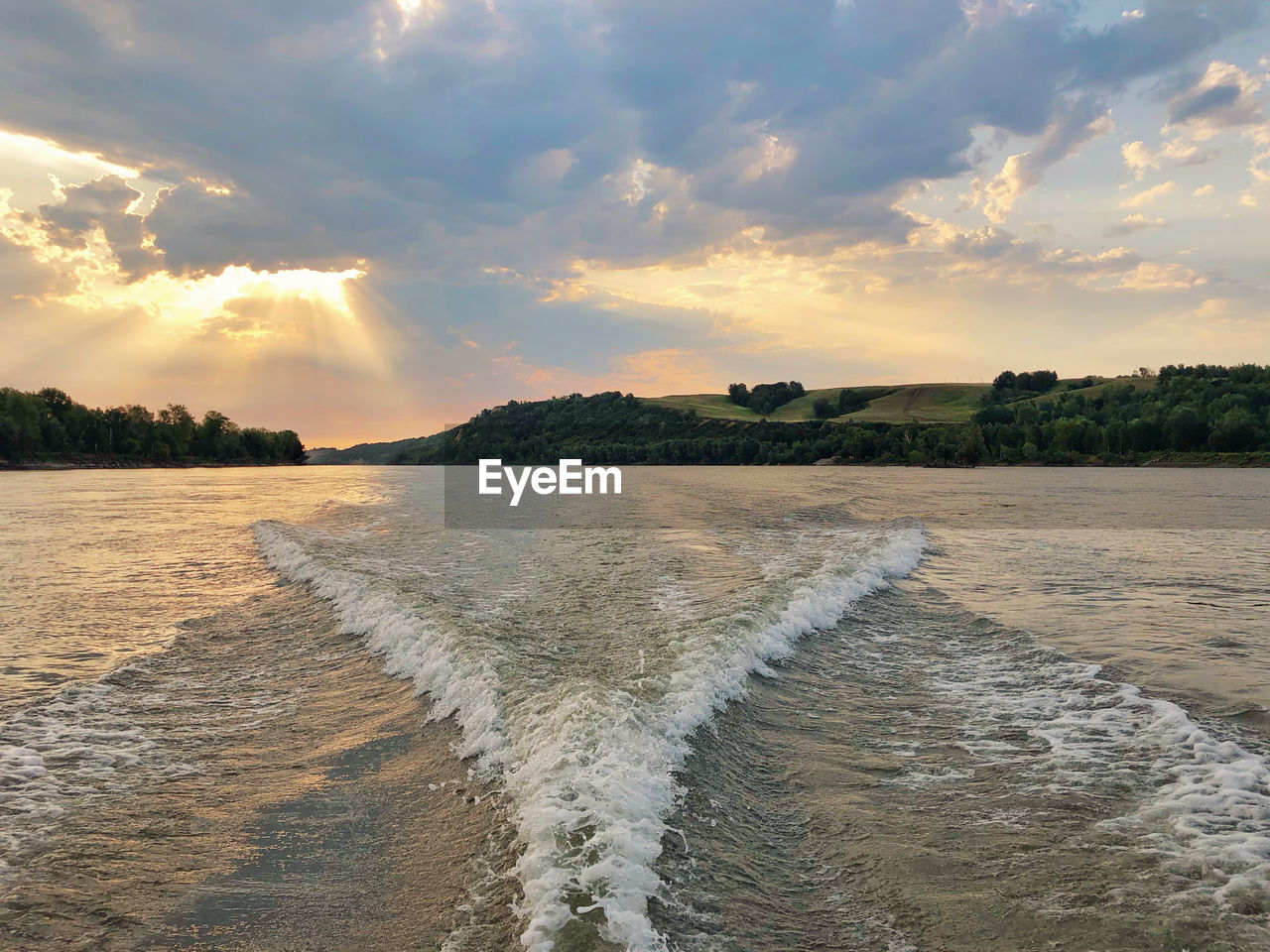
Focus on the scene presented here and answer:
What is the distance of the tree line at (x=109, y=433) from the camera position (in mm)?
115875

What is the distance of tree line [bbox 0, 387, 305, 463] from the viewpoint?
11588 cm

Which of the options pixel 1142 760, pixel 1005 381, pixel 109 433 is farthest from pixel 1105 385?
pixel 109 433

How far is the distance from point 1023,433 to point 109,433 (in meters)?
170

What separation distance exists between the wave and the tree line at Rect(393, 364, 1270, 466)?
115 metres

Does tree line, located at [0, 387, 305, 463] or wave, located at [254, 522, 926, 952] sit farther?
tree line, located at [0, 387, 305, 463]

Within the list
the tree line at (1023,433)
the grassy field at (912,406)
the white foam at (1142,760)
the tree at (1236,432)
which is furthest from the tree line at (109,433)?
the tree at (1236,432)

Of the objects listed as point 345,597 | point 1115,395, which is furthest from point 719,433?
point 345,597

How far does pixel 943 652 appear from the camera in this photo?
35.1ft

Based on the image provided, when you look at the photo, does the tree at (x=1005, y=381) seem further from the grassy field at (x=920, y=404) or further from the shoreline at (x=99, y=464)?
the shoreline at (x=99, y=464)

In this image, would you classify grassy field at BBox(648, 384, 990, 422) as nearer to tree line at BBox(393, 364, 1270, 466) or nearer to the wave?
tree line at BBox(393, 364, 1270, 466)

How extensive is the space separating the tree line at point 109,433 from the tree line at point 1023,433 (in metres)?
67.5

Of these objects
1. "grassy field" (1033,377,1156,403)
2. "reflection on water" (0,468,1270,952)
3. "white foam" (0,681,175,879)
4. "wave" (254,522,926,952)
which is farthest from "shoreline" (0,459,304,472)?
"grassy field" (1033,377,1156,403)

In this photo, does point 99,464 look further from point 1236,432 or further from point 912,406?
point 1236,432

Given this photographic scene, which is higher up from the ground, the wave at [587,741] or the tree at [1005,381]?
the tree at [1005,381]
